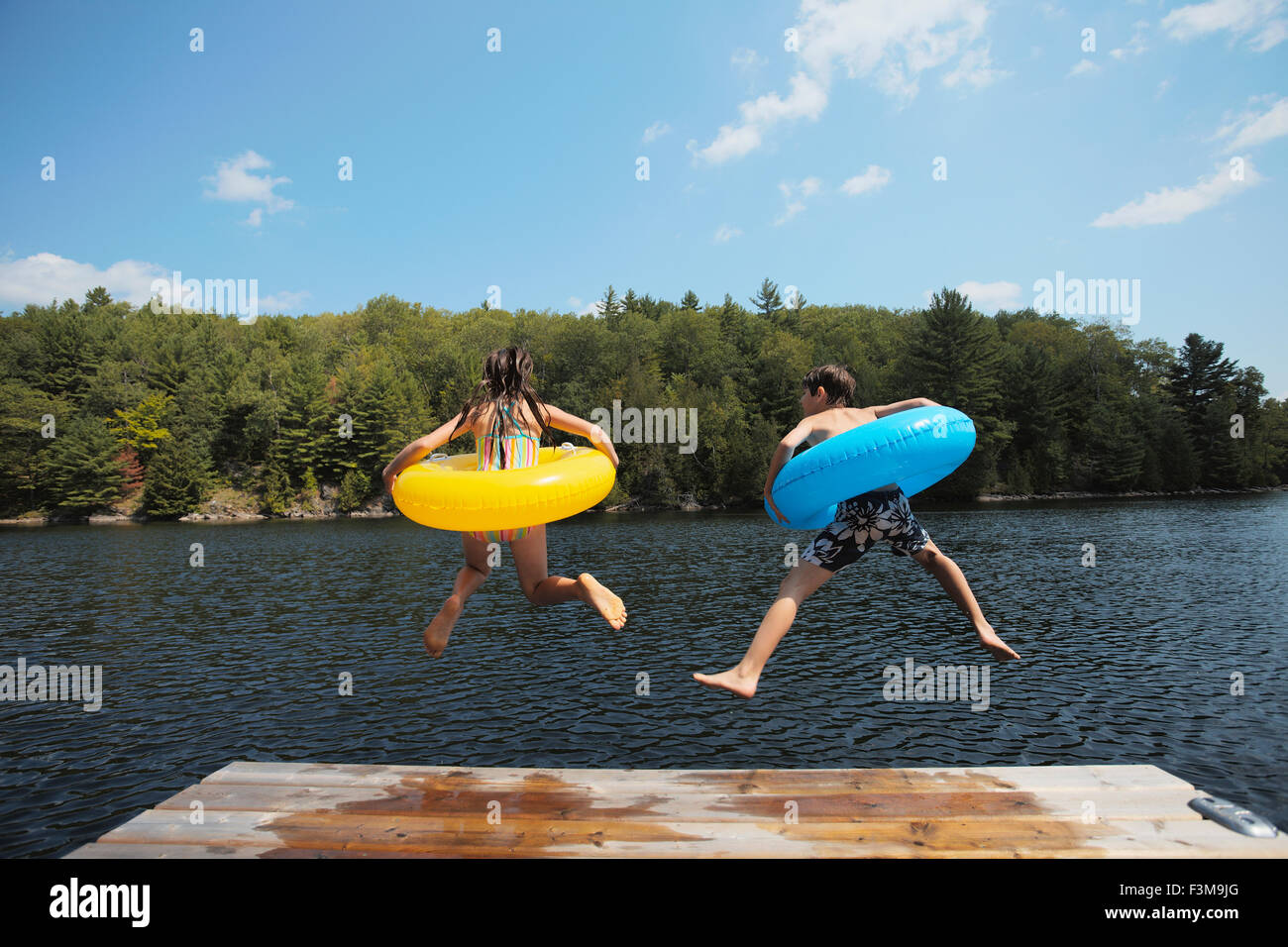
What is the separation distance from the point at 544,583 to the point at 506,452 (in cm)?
69

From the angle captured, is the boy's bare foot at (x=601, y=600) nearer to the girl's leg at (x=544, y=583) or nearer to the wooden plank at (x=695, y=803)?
the girl's leg at (x=544, y=583)

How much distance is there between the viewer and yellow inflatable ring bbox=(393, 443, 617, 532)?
10.7 ft

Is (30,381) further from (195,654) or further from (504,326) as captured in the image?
(195,654)

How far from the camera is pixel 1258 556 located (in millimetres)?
22719

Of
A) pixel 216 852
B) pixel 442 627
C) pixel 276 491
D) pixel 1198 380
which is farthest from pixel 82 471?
pixel 1198 380

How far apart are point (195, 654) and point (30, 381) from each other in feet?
199

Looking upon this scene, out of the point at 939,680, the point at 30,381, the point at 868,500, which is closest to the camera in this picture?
the point at 868,500

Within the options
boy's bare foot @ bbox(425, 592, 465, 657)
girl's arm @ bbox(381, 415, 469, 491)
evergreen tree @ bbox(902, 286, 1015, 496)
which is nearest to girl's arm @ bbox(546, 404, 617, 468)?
girl's arm @ bbox(381, 415, 469, 491)

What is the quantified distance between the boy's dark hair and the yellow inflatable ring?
1.15 metres

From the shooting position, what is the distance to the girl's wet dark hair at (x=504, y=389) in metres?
3.48

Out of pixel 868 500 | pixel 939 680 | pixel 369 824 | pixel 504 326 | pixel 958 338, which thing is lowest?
pixel 939 680

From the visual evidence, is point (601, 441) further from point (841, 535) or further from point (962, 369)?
point (962, 369)

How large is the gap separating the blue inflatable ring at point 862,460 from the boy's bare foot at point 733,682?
749 mm
